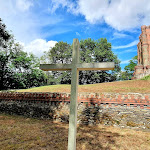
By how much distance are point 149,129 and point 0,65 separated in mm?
22397

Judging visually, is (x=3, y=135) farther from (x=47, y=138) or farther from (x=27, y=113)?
(x=27, y=113)

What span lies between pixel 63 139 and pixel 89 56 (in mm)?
23949

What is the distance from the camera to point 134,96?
5789 mm

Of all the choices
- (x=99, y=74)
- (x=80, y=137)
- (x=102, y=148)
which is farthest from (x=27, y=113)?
(x=99, y=74)

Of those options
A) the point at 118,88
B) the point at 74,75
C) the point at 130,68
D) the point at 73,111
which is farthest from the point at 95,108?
the point at 130,68

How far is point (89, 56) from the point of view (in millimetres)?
27391

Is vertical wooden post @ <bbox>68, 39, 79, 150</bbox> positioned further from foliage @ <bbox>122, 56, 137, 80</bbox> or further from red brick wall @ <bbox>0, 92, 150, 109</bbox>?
foliage @ <bbox>122, 56, 137, 80</bbox>

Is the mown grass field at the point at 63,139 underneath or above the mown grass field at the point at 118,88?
underneath

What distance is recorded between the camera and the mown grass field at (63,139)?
13.3 feet

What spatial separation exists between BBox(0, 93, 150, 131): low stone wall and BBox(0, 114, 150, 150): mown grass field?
0.46m

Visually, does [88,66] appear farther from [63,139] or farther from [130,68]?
[130,68]

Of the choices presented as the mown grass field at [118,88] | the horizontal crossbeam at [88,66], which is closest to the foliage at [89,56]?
the mown grass field at [118,88]

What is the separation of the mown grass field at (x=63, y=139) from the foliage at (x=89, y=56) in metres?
20.5

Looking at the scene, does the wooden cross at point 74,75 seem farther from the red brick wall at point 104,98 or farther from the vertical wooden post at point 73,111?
the red brick wall at point 104,98
